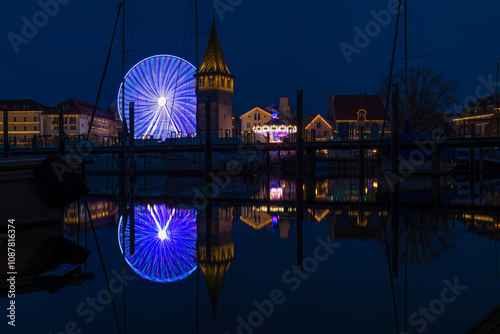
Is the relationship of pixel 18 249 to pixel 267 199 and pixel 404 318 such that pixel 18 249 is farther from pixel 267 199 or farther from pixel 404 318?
pixel 267 199

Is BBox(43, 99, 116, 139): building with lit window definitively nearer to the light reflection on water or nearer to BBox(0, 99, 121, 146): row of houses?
BBox(0, 99, 121, 146): row of houses

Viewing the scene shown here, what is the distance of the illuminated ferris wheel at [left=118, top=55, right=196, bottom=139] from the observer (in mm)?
53156

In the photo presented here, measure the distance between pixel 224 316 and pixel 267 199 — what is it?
46.9 ft

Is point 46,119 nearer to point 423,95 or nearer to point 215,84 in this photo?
point 215,84

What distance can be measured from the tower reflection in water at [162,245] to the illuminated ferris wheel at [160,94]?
39.9 m

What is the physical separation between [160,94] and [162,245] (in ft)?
152

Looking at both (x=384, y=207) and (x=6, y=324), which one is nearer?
(x=6, y=324)

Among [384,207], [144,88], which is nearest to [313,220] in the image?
[384,207]

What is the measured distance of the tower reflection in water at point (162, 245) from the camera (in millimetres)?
7160

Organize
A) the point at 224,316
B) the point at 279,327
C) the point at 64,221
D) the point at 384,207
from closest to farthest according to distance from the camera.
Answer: the point at 279,327 → the point at 224,316 → the point at 64,221 → the point at 384,207

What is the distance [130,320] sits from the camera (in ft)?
16.7

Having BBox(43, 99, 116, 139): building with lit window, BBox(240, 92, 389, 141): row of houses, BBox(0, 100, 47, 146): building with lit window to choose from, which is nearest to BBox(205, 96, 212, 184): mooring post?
BBox(240, 92, 389, 141): row of houses

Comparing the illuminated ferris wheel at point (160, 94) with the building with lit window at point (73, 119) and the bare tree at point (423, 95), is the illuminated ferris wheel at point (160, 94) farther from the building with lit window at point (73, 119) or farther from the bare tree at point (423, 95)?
the building with lit window at point (73, 119)

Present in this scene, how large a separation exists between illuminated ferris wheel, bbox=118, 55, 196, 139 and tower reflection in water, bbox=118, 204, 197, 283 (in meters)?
39.9
